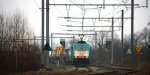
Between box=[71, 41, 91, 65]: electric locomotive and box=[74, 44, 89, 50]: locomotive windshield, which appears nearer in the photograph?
box=[71, 41, 91, 65]: electric locomotive

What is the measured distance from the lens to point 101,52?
83.1 meters

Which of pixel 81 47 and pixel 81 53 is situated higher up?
pixel 81 47

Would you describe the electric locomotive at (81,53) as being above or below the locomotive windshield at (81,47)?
below

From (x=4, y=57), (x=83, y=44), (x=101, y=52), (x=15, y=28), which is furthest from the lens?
(x=101, y=52)

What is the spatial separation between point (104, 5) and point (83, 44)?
1532 centimetres

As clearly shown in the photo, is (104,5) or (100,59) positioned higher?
(104,5)

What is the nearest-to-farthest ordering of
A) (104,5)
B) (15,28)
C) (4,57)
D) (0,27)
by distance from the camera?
(4,57) < (104,5) < (0,27) < (15,28)

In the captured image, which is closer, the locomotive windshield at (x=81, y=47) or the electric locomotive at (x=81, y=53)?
the electric locomotive at (x=81, y=53)

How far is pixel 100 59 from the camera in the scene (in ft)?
274

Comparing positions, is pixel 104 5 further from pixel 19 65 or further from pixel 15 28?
pixel 15 28

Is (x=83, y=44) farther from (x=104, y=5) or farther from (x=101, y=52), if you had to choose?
(x=101, y=52)

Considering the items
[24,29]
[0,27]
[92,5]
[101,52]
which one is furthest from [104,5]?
[101,52]

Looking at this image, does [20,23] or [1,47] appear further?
[20,23]

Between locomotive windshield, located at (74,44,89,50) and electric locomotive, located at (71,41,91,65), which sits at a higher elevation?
locomotive windshield, located at (74,44,89,50)
